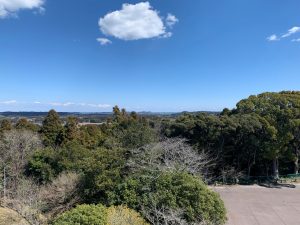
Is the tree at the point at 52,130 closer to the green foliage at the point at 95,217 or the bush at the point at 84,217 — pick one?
the green foliage at the point at 95,217

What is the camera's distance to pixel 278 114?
1916 cm

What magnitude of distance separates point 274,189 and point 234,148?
4076 millimetres

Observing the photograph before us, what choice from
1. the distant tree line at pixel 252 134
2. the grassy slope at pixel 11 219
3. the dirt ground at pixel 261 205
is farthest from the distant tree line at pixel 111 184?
the dirt ground at pixel 261 205

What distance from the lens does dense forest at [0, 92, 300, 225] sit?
438 inches

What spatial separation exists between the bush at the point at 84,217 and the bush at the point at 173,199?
1.95 m

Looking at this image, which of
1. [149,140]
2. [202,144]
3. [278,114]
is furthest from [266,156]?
[149,140]

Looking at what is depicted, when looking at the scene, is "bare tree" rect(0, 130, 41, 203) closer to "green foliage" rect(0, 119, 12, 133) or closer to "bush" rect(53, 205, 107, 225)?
"green foliage" rect(0, 119, 12, 133)

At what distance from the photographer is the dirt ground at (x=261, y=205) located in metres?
12.6

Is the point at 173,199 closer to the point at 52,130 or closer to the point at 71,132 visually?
the point at 71,132

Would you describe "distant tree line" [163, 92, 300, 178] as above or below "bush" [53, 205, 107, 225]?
above

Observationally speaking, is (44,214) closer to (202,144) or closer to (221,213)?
(221,213)

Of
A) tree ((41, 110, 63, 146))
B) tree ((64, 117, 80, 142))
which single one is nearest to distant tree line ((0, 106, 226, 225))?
tree ((64, 117, 80, 142))

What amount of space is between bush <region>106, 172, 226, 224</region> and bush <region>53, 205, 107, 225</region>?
6.41ft

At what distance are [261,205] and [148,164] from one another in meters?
5.65
